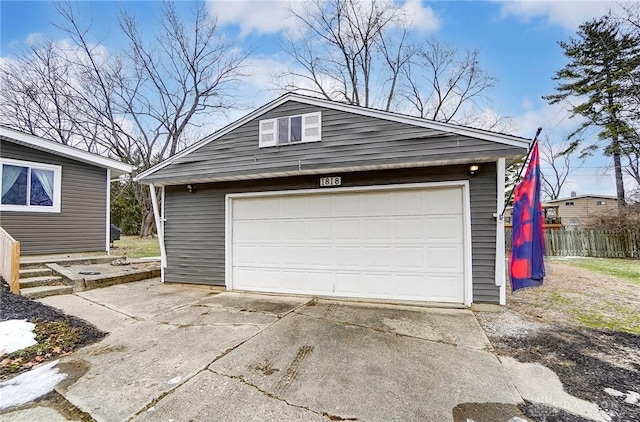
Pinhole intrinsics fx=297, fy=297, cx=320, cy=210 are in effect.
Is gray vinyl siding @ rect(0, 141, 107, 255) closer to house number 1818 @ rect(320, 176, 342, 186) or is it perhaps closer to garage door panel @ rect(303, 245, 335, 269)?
garage door panel @ rect(303, 245, 335, 269)

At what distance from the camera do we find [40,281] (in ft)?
19.2

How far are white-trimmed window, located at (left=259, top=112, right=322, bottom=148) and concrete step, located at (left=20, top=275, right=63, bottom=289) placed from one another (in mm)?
5039

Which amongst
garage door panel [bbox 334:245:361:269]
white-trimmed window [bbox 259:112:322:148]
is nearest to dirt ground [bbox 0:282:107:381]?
garage door panel [bbox 334:245:361:269]

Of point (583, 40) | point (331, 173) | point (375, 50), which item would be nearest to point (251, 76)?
point (375, 50)

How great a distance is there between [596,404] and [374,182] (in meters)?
3.92

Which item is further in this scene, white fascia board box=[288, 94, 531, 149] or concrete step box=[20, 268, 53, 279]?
concrete step box=[20, 268, 53, 279]

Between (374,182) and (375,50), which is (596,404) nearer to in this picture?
(374,182)

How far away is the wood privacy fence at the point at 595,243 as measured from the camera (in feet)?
39.9

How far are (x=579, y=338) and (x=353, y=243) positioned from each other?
11.1ft

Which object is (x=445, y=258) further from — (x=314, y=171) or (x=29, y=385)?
(x=29, y=385)

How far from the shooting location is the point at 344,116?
5520 millimetres

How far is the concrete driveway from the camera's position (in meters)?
2.32

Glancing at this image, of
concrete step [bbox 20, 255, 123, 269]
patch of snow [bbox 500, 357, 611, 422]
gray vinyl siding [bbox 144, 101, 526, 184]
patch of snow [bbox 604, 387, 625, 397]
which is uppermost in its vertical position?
gray vinyl siding [bbox 144, 101, 526, 184]

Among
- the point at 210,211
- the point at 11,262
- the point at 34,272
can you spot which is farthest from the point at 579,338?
the point at 34,272
